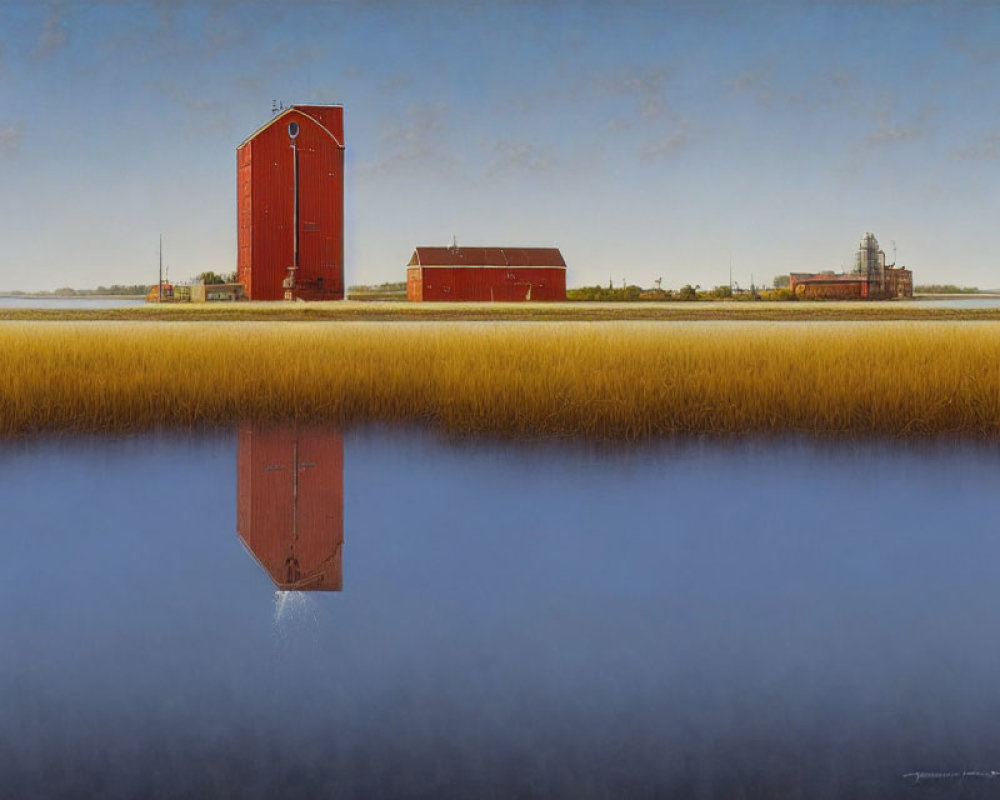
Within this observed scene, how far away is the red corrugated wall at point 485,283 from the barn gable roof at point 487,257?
369 mm

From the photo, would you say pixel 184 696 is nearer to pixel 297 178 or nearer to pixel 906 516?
pixel 906 516

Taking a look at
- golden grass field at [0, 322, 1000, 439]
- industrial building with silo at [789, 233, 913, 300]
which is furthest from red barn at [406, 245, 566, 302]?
golden grass field at [0, 322, 1000, 439]

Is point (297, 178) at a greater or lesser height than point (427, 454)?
greater

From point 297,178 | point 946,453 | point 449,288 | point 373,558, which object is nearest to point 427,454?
point 373,558

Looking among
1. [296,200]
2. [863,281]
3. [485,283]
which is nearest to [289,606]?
[296,200]

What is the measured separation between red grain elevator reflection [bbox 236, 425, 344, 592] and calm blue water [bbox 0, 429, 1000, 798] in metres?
0.05

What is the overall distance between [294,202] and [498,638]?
4560 centimetres

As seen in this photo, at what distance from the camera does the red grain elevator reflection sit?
600 centimetres

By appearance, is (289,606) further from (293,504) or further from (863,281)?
(863,281)

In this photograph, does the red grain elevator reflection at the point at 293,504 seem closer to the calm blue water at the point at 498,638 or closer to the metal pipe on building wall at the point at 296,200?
the calm blue water at the point at 498,638

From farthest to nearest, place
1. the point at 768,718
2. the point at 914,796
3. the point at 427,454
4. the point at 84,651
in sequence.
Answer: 1. the point at 427,454
2. the point at 84,651
3. the point at 768,718
4. the point at 914,796

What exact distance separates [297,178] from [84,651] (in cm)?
4556

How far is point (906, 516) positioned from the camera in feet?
25.3

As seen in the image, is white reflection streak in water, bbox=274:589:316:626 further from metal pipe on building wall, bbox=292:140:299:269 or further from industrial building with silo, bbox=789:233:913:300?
industrial building with silo, bbox=789:233:913:300
